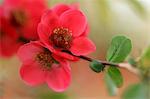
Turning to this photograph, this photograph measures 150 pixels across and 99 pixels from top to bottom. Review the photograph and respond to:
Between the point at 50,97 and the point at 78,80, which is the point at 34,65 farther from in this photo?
the point at 78,80

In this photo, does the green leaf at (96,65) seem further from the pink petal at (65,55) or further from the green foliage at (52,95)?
the green foliage at (52,95)

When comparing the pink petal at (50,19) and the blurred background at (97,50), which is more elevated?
the pink petal at (50,19)

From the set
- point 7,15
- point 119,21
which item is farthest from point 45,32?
point 119,21

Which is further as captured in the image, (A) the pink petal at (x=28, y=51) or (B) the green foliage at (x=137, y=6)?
(B) the green foliage at (x=137, y=6)

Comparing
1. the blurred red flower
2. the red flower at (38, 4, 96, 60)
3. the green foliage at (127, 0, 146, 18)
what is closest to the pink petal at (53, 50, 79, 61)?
the red flower at (38, 4, 96, 60)

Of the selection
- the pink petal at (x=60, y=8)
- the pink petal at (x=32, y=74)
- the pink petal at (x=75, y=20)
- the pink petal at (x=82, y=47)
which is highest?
the pink petal at (x=60, y=8)

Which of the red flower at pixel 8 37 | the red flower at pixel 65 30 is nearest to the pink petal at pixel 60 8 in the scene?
the red flower at pixel 65 30

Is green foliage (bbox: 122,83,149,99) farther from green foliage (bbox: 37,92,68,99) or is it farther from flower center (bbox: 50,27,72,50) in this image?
green foliage (bbox: 37,92,68,99)
